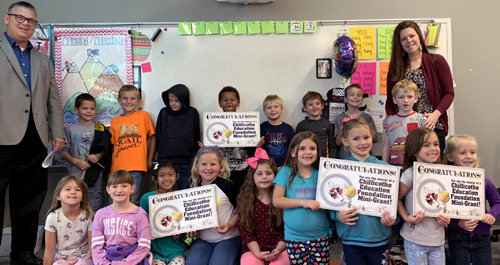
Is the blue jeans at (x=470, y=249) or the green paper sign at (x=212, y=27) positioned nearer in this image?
the blue jeans at (x=470, y=249)

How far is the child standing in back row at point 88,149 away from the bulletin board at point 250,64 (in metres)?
0.53

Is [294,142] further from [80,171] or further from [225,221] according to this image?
[80,171]

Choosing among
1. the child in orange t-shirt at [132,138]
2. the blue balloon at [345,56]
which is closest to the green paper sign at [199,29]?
the child in orange t-shirt at [132,138]

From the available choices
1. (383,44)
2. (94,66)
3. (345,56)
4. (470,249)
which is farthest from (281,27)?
(470,249)

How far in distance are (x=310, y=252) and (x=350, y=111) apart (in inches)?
71.0

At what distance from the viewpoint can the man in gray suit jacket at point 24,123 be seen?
290cm

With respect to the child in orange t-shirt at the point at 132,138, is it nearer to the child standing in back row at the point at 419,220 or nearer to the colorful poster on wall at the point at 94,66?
the colorful poster on wall at the point at 94,66

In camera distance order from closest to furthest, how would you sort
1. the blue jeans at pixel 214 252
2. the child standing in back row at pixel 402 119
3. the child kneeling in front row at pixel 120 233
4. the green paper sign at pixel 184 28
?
the child kneeling in front row at pixel 120 233 < the blue jeans at pixel 214 252 < the child standing in back row at pixel 402 119 < the green paper sign at pixel 184 28

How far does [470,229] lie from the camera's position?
2250mm

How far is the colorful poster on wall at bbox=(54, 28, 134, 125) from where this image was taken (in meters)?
3.66

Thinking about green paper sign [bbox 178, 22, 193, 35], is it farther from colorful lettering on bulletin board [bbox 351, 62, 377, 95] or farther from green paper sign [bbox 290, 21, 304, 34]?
colorful lettering on bulletin board [bbox 351, 62, 377, 95]

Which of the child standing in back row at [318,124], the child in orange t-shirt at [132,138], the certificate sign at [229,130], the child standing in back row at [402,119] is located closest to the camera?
the child standing in back row at [402,119]

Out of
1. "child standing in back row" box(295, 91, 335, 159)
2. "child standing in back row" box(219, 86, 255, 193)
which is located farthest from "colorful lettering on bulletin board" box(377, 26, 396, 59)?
"child standing in back row" box(219, 86, 255, 193)

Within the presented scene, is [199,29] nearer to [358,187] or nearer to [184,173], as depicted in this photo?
[184,173]
